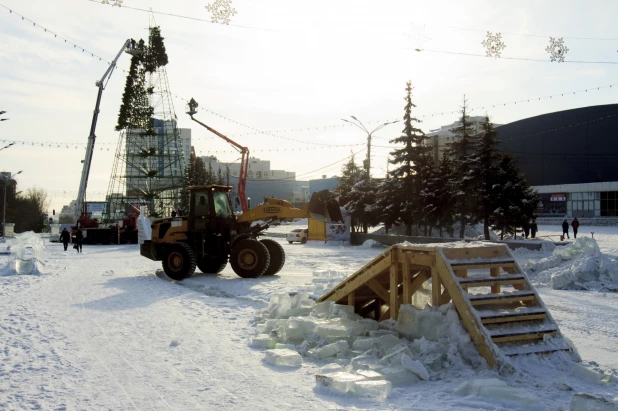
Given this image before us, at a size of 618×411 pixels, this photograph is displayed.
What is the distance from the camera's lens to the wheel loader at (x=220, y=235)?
16.4 meters

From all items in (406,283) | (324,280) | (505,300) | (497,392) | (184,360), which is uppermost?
(406,283)

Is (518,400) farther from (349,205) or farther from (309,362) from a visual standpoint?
(349,205)

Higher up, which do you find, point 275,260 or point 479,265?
point 479,265

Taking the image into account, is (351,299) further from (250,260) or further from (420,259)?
(250,260)

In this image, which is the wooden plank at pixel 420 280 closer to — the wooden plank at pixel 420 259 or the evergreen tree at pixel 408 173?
the wooden plank at pixel 420 259

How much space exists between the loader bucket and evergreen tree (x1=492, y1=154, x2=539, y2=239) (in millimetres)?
16800

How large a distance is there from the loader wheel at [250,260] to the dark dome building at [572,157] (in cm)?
5192

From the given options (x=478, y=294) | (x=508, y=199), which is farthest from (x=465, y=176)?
(x=478, y=294)

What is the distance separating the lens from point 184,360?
7.09m

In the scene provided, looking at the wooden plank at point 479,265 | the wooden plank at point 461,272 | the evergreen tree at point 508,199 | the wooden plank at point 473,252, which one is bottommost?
the wooden plank at point 461,272

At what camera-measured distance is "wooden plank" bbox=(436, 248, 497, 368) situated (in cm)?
629

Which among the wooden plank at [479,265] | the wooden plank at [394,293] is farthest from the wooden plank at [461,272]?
the wooden plank at [394,293]

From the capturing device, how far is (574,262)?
571 inches

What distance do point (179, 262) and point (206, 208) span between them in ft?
5.93
